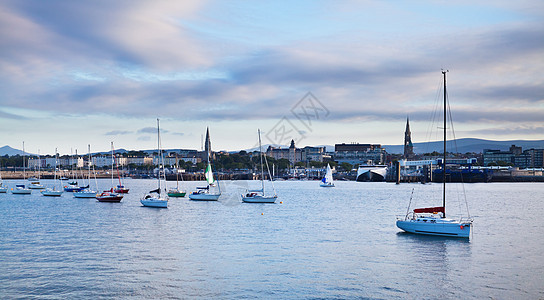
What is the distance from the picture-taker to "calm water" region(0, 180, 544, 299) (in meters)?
22.9

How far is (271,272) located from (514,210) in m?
47.4

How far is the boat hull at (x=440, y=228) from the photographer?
3675cm

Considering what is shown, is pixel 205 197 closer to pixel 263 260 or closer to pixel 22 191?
pixel 22 191

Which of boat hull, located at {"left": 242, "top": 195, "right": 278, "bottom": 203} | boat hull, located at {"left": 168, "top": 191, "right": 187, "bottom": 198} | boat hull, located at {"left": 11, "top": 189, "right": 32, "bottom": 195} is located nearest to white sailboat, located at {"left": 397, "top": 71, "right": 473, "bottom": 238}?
boat hull, located at {"left": 242, "top": 195, "right": 278, "bottom": 203}

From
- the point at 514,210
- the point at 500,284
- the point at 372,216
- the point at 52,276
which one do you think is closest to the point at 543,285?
the point at 500,284

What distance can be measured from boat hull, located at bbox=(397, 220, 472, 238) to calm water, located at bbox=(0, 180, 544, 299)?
2.43 feet

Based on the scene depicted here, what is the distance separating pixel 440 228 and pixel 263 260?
15.4 m

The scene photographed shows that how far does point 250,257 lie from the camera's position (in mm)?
29906

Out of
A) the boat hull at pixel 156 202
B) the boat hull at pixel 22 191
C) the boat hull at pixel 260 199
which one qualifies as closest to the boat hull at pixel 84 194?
the boat hull at pixel 22 191

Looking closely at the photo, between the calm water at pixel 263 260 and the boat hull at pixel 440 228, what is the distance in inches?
29.2

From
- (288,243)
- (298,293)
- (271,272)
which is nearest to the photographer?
(298,293)

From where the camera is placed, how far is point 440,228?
1467 inches

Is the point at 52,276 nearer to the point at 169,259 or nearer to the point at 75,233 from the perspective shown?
the point at 169,259

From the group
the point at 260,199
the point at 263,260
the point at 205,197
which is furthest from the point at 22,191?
the point at 263,260
